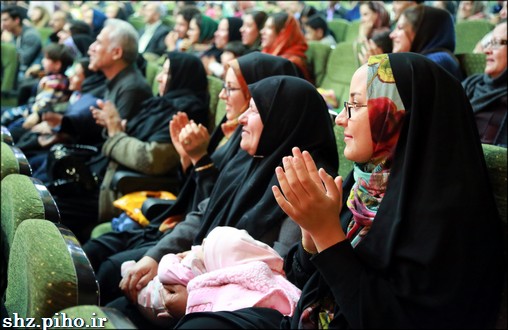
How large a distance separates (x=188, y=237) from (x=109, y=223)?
79 centimetres

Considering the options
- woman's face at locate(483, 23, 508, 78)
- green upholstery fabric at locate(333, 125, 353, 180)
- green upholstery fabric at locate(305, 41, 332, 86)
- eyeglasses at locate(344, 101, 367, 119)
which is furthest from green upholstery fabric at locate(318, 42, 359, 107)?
eyeglasses at locate(344, 101, 367, 119)

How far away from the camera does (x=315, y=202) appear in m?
1.20

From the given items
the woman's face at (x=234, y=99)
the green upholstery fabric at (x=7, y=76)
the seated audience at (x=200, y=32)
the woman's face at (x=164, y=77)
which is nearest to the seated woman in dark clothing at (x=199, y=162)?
the woman's face at (x=234, y=99)

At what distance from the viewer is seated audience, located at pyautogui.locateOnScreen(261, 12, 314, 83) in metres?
4.27

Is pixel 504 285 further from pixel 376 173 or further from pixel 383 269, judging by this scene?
pixel 376 173

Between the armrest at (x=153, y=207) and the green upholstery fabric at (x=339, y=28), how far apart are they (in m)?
4.43

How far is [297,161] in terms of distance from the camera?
48.3 inches

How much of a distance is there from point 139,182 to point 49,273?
180cm

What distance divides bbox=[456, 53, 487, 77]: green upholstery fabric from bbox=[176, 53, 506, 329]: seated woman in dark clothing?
2124 mm

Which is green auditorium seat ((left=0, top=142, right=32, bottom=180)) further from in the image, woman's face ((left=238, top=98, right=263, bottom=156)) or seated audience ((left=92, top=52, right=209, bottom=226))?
seated audience ((left=92, top=52, right=209, bottom=226))

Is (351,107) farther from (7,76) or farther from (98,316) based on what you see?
(7,76)

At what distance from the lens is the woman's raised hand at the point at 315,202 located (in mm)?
1197

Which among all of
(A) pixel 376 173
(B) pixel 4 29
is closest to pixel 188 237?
(A) pixel 376 173

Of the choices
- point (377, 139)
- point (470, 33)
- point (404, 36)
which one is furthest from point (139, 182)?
point (470, 33)
